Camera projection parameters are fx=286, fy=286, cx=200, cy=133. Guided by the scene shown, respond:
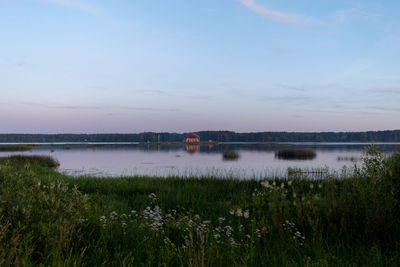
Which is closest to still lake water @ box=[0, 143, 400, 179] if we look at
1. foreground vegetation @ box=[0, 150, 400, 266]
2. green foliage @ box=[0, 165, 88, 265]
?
foreground vegetation @ box=[0, 150, 400, 266]

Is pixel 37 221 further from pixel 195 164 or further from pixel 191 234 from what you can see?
pixel 195 164

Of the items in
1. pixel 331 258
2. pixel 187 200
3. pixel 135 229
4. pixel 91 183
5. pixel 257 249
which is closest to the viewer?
pixel 331 258

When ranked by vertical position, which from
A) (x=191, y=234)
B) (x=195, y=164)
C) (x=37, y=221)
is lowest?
(x=195, y=164)

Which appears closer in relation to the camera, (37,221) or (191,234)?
(191,234)

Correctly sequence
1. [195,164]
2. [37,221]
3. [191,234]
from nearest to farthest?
[191,234]
[37,221]
[195,164]

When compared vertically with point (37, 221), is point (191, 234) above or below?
above

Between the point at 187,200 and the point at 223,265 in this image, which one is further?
the point at 187,200

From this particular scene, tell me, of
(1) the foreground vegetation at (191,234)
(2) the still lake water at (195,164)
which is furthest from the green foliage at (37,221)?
(2) the still lake water at (195,164)

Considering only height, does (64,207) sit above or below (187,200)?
above

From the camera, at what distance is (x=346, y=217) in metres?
5.95

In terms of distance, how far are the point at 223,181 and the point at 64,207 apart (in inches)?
437

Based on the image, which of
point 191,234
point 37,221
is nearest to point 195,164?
point 37,221

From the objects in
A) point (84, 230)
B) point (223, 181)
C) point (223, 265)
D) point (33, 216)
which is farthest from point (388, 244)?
point (223, 181)

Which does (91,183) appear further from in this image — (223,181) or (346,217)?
(346,217)
